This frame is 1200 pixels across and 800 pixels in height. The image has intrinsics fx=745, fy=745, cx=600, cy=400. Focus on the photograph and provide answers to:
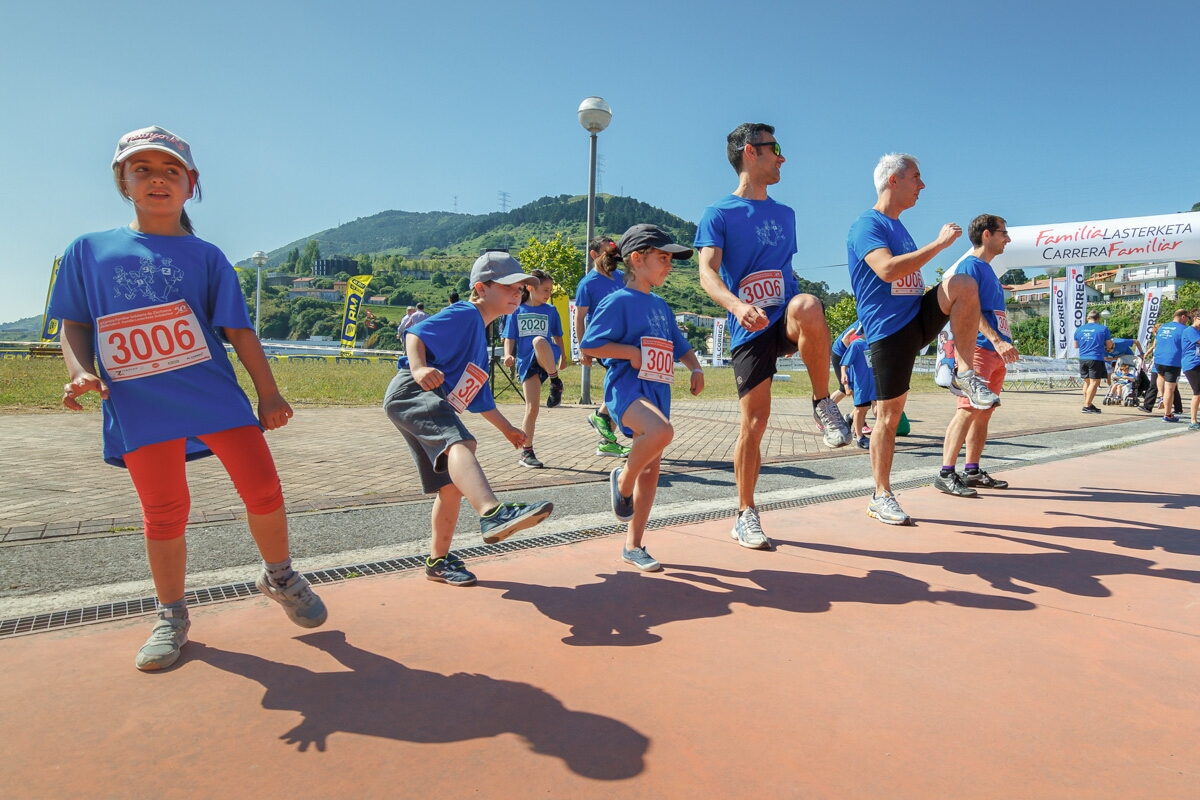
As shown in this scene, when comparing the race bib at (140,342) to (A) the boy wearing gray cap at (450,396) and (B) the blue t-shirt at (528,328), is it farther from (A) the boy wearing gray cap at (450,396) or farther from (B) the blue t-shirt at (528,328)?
(B) the blue t-shirt at (528,328)

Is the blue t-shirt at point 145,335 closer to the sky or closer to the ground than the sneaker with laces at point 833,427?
closer to the sky

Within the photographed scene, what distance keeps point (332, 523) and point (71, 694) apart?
1.99m

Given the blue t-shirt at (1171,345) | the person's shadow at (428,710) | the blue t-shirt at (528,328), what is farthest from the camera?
the blue t-shirt at (1171,345)

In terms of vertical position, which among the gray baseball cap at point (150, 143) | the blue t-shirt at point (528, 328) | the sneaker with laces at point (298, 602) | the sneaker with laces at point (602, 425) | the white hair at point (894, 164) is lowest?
the sneaker with laces at point (298, 602)

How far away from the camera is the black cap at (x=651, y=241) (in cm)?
342

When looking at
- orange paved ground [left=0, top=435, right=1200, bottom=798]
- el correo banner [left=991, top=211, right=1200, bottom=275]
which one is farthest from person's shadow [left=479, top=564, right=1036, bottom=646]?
el correo banner [left=991, top=211, right=1200, bottom=275]

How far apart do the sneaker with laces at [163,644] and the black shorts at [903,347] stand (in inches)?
148

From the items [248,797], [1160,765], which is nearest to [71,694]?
[248,797]

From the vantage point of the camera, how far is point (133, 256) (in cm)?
222

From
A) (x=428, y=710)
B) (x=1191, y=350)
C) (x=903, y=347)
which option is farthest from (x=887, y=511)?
(x=1191, y=350)

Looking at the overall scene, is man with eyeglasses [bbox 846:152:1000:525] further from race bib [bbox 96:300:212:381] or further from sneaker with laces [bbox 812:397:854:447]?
race bib [bbox 96:300:212:381]

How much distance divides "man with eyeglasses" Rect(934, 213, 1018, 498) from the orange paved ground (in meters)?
2.00

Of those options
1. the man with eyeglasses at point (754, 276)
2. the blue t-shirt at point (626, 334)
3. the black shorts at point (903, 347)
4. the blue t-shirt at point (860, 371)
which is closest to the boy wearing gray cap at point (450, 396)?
the blue t-shirt at point (626, 334)

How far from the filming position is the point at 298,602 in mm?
2373
